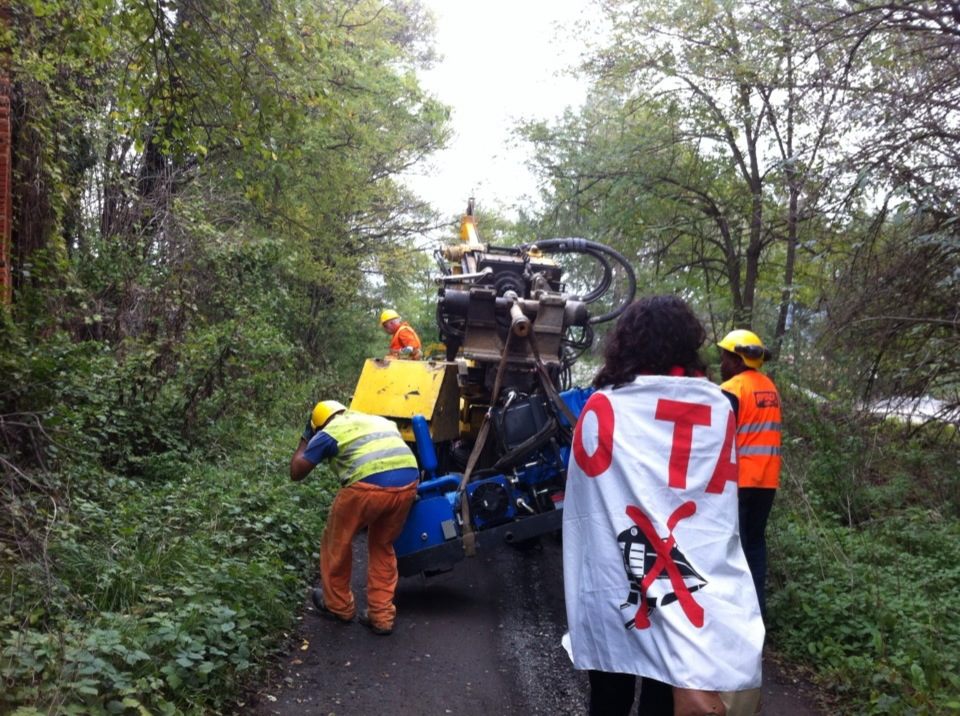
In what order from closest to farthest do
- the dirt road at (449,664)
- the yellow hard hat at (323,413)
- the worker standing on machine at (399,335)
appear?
the dirt road at (449,664)
the yellow hard hat at (323,413)
the worker standing on machine at (399,335)

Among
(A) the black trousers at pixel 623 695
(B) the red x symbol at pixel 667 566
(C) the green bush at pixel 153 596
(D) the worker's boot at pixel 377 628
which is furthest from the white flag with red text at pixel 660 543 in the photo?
(D) the worker's boot at pixel 377 628

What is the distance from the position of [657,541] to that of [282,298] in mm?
12555

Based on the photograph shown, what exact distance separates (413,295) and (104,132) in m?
15.8

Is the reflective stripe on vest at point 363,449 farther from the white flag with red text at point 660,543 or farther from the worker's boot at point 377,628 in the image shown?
the white flag with red text at point 660,543

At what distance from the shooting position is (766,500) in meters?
5.92

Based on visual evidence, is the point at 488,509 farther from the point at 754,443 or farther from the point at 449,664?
the point at 754,443

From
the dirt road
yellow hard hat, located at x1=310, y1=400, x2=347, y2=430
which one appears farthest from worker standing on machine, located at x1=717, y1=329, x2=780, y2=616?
yellow hard hat, located at x1=310, y1=400, x2=347, y2=430

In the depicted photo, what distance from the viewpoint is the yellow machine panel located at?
27.2 feet

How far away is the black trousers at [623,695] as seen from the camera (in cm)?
305

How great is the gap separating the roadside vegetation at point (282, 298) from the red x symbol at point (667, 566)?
2.37 m

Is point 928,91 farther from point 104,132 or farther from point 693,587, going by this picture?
point 104,132

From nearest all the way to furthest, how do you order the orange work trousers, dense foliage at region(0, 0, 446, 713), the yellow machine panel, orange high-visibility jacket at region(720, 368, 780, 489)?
dense foliage at region(0, 0, 446, 713)
orange high-visibility jacket at region(720, 368, 780, 489)
the orange work trousers
the yellow machine panel

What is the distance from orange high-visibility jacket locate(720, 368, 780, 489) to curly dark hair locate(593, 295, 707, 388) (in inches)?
106

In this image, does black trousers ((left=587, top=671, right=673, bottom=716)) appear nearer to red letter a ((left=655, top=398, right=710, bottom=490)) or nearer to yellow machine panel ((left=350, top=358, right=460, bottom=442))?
red letter a ((left=655, top=398, right=710, bottom=490))
